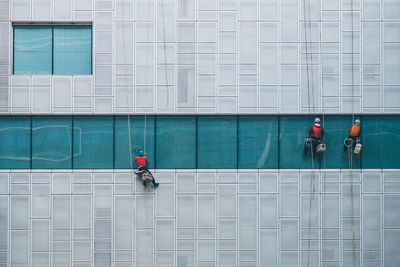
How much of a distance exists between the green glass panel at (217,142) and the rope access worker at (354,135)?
418 centimetres

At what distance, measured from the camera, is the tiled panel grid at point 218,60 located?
52.3 ft

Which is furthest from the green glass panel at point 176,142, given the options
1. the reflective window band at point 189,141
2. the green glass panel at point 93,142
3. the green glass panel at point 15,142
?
the green glass panel at point 15,142

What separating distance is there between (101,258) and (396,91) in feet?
41.8

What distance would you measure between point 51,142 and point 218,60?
23.1ft

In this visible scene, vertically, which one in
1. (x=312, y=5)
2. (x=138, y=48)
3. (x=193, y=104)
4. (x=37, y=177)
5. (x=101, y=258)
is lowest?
(x=101, y=258)

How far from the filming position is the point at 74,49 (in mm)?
16219

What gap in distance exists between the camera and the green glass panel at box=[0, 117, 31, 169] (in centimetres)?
1590

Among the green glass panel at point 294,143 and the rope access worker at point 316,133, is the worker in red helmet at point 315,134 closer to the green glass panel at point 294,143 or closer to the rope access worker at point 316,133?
the rope access worker at point 316,133

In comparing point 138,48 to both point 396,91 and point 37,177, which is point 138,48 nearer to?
point 37,177

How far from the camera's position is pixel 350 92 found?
15961 millimetres

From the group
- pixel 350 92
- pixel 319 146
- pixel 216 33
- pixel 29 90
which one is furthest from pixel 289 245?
pixel 29 90

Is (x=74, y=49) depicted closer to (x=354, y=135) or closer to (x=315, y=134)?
(x=315, y=134)

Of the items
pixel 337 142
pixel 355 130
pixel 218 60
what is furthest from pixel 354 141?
pixel 218 60

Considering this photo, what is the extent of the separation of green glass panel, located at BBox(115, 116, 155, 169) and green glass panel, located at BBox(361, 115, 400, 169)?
8078mm
